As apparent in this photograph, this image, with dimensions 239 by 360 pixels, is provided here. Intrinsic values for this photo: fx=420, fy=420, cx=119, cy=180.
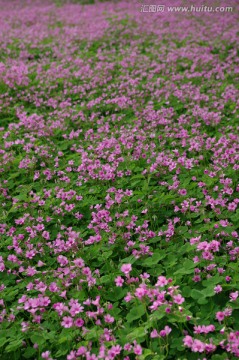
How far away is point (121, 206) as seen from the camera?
5109 millimetres

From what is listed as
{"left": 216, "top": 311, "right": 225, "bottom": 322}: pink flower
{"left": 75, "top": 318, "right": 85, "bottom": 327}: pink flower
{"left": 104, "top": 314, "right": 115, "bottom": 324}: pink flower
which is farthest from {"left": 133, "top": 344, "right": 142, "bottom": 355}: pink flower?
{"left": 216, "top": 311, "right": 225, "bottom": 322}: pink flower

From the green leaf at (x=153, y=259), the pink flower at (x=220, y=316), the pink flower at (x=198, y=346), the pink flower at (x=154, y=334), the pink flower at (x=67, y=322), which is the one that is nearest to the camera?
the pink flower at (x=198, y=346)

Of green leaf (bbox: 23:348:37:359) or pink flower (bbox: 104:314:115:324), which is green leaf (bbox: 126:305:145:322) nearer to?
pink flower (bbox: 104:314:115:324)

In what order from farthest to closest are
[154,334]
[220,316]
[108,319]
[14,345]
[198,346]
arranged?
1. [14,345]
2. [108,319]
3. [220,316]
4. [154,334]
5. [198,346]

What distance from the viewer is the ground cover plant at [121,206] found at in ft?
11.2

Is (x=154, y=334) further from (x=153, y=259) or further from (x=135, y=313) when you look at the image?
(x=153, y=259)

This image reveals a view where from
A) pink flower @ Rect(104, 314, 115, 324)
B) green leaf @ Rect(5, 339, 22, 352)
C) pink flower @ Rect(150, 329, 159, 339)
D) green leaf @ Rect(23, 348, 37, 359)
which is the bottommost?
green leaf @ Rect(23, 348, 37, 359)

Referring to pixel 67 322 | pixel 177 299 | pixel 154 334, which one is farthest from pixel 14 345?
pixel 177 299

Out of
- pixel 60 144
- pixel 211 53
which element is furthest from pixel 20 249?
pixel 211 53

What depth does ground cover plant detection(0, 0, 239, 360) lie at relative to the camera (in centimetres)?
341

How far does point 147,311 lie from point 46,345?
0.90 metres

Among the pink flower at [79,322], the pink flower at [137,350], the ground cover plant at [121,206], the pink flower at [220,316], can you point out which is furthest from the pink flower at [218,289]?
the pink flower at [79,322]

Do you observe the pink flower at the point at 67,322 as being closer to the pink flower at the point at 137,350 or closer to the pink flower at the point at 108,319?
the pink flower at the point at 108,319

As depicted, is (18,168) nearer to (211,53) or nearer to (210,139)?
(210,139)
